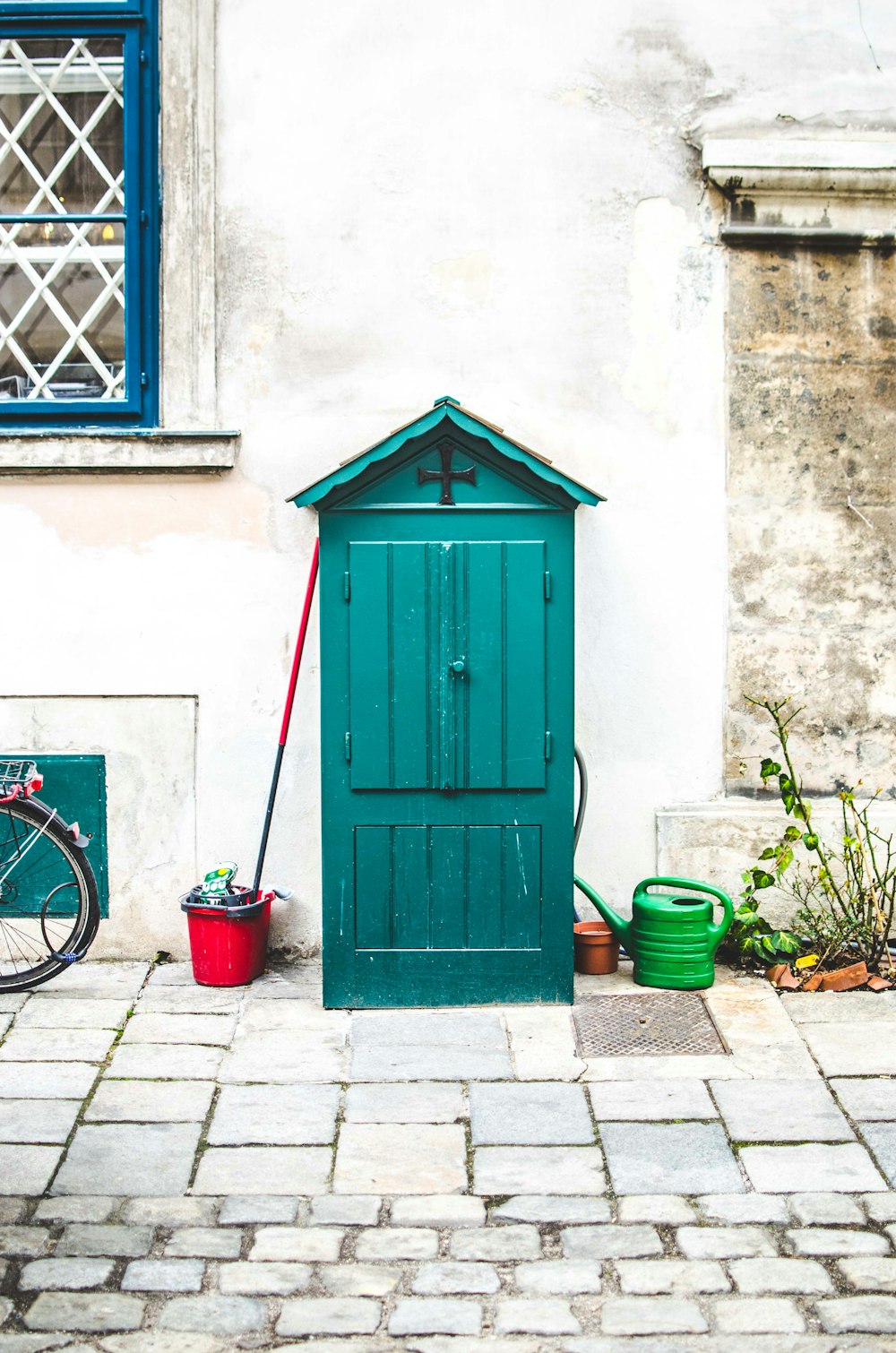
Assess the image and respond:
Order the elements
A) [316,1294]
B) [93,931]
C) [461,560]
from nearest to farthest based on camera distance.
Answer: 1. [316,1294]
2. [461,560]
3. [93,931]

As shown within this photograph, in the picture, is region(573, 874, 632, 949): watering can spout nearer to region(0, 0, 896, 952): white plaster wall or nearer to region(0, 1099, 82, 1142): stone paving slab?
region(0, 0, 896, 952): white plaster wall

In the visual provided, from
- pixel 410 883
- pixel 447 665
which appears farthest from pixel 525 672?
pixel 410 883

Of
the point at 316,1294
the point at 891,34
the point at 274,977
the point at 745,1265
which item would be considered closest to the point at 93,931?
the point at 274,977

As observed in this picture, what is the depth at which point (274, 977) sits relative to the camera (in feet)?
20.5

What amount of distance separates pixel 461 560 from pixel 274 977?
6.82 feet

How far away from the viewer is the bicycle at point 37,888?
19.9ft

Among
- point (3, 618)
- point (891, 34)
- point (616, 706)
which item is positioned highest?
point (891, 34)

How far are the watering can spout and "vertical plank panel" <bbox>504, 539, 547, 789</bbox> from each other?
71 cm

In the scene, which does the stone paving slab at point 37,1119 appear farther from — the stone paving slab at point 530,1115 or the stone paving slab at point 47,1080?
the stone paving slab at point 530,1115

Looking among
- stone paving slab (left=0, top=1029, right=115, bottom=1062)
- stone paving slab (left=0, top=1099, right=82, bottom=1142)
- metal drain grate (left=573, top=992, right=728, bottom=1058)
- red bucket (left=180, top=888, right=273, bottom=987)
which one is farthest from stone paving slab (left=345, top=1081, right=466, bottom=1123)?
red bucket (left=180, top=888, right=273, bottom=987)

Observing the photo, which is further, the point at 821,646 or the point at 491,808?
the point at 821,646

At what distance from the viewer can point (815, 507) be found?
6.43m

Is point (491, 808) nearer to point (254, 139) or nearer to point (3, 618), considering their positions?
point (3, 618)

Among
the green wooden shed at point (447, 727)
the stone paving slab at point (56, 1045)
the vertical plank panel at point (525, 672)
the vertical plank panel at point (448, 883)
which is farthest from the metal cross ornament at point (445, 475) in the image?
the stone paving slab at point (56, 1045)
